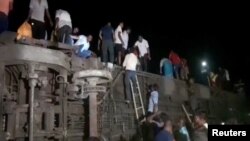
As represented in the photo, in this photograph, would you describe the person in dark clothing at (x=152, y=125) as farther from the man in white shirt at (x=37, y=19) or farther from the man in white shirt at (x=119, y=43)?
the man in white shirt at (x=37, y=19)

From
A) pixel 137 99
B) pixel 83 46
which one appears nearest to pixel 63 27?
pixel 83 46

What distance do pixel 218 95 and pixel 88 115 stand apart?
12.0 meters

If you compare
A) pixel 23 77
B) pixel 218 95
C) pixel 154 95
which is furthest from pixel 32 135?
pixel 218 95

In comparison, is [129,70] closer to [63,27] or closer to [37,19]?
[63,27]

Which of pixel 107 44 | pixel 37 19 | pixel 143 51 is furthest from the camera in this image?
pixel 143 51

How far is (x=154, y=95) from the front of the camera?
1434cm

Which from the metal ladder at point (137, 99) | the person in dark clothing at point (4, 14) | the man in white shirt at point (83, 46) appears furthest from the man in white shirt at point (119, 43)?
the person in dark clothing at point (4, 14)

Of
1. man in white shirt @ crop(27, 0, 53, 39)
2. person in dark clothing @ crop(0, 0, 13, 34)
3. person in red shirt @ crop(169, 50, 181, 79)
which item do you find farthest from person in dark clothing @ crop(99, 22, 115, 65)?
person in dark clothing @ crop(0, 0, 13, 34)

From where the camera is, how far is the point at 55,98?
38.7ft

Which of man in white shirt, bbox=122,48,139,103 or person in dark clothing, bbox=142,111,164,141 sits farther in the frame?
man in white shirt, bbox=122,48,139,103

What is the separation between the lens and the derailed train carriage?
423 inches

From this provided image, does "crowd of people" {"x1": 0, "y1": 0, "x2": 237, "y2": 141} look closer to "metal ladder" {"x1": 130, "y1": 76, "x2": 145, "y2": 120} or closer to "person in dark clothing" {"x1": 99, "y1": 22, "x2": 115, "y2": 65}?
"person in dark clothing" {"x1": 99, "y1": 22, "x2": 115, "y2": 65}

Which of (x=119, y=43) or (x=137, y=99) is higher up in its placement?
(x=119, y=43)

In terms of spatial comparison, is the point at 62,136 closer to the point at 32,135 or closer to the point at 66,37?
the point at 32,135
